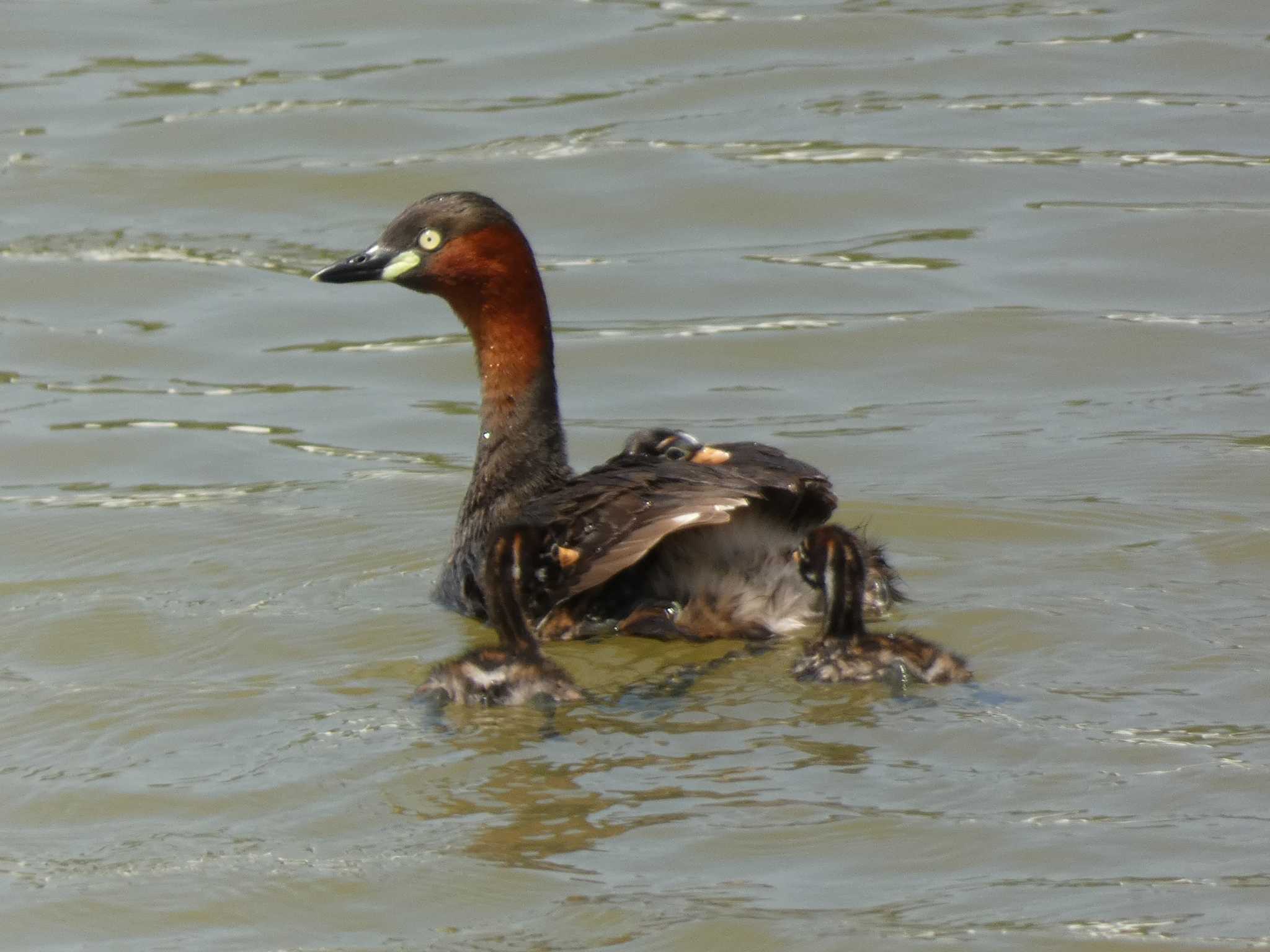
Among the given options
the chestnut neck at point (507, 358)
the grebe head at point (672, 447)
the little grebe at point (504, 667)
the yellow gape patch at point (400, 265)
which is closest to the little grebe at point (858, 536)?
the grebe head at point (672, 447)

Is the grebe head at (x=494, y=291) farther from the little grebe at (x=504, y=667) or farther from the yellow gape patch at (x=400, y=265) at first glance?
the little grebe at (x=504, y=667)

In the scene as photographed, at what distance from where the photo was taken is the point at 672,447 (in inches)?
249

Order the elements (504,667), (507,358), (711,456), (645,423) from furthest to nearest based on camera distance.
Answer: (645,423), (507,358), (711,456), (504,667)

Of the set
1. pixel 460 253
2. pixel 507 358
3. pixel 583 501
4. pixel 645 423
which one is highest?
pixel 460 253

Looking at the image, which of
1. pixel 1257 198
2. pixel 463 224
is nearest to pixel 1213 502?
pixel 463 224

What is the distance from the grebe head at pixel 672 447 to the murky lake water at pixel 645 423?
0.58 meters

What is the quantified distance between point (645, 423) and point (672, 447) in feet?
6.76

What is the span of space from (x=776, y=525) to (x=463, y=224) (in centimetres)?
149

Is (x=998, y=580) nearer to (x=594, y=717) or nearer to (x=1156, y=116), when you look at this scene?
(x=594, y=717)

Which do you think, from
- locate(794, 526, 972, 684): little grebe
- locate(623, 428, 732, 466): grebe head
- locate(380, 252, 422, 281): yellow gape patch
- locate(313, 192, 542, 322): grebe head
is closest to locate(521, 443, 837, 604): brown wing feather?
locate(623, 428, 732, 466): grebe head

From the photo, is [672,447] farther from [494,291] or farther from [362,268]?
[362,268]

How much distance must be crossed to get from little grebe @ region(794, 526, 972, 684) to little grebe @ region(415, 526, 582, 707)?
0.61m

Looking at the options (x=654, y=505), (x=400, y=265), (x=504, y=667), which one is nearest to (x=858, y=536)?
(x=654, y=505)

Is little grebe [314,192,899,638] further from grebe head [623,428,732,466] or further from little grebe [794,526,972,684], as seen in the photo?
little grebe [794,526,972,684]
